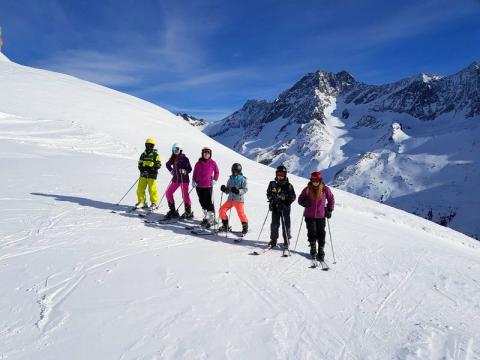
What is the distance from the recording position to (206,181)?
1250cm

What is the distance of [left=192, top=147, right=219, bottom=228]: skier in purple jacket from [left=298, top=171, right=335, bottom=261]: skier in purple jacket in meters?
3.16

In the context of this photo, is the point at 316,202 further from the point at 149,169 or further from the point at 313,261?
the point at 149,169

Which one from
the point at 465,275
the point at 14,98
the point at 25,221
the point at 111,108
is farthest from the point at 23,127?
the point at 465,275

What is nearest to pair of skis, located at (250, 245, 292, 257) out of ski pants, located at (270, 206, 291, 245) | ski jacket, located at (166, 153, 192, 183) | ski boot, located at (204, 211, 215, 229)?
ski pants, located at (270, 206, 291, 245)

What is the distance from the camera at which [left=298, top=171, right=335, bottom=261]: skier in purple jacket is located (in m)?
10.5

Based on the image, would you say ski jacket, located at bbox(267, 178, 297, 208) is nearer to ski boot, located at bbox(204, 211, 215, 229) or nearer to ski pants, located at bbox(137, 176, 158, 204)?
ski boot, located at bbox(204, 211, 215, 229)

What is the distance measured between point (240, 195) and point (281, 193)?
1.32m

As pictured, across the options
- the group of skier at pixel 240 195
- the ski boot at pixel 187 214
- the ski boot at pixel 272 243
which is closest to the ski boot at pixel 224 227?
the group of skier at pixel 240 195

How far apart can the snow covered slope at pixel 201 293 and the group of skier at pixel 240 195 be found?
71cm

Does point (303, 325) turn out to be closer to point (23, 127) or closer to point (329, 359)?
point (329, 359)

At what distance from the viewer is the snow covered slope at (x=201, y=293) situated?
6262 millimetres

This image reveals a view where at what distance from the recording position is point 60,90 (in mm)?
41062

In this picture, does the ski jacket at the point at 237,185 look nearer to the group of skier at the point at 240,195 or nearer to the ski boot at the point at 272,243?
the group of skier at the point at 240,195

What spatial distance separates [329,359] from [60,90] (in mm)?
41576
